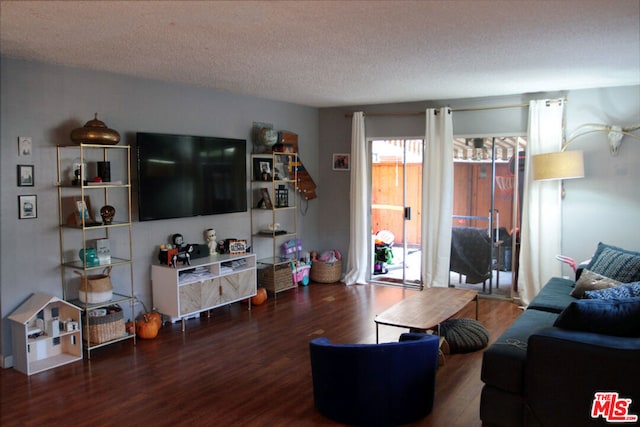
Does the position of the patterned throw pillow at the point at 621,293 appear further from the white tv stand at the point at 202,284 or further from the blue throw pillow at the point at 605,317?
the white tv stand at the point at 202,284

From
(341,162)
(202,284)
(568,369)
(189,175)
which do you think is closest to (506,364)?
(568,369)

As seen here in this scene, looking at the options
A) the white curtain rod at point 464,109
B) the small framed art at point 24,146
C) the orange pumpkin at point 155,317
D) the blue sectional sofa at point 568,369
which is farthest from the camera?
the white curtain rod at point 464,109

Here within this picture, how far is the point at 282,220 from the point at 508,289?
3.17 metres

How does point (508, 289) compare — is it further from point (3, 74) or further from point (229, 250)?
point (3, 74)

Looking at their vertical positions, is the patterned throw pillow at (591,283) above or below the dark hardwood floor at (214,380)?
above

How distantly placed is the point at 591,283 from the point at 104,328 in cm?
432

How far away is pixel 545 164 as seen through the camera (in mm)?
5441

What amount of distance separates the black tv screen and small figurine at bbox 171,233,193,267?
251 millimetres

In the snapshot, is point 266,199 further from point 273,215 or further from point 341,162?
point 341,162

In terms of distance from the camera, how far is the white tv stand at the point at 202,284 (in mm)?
5129

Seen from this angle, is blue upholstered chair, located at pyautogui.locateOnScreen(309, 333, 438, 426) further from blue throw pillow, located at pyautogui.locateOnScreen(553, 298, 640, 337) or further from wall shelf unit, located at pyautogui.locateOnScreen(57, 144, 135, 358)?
wall shelf unit, located at pyautogui.locateOnScreen(57, 144, 135, 358)

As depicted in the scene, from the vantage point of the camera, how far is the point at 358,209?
7254 millimetres

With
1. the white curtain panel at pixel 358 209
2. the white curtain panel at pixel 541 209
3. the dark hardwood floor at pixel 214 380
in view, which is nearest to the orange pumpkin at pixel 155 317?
the dark hardwood floor at pixel 214 380

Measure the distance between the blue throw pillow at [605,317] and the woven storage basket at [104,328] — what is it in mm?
3666
